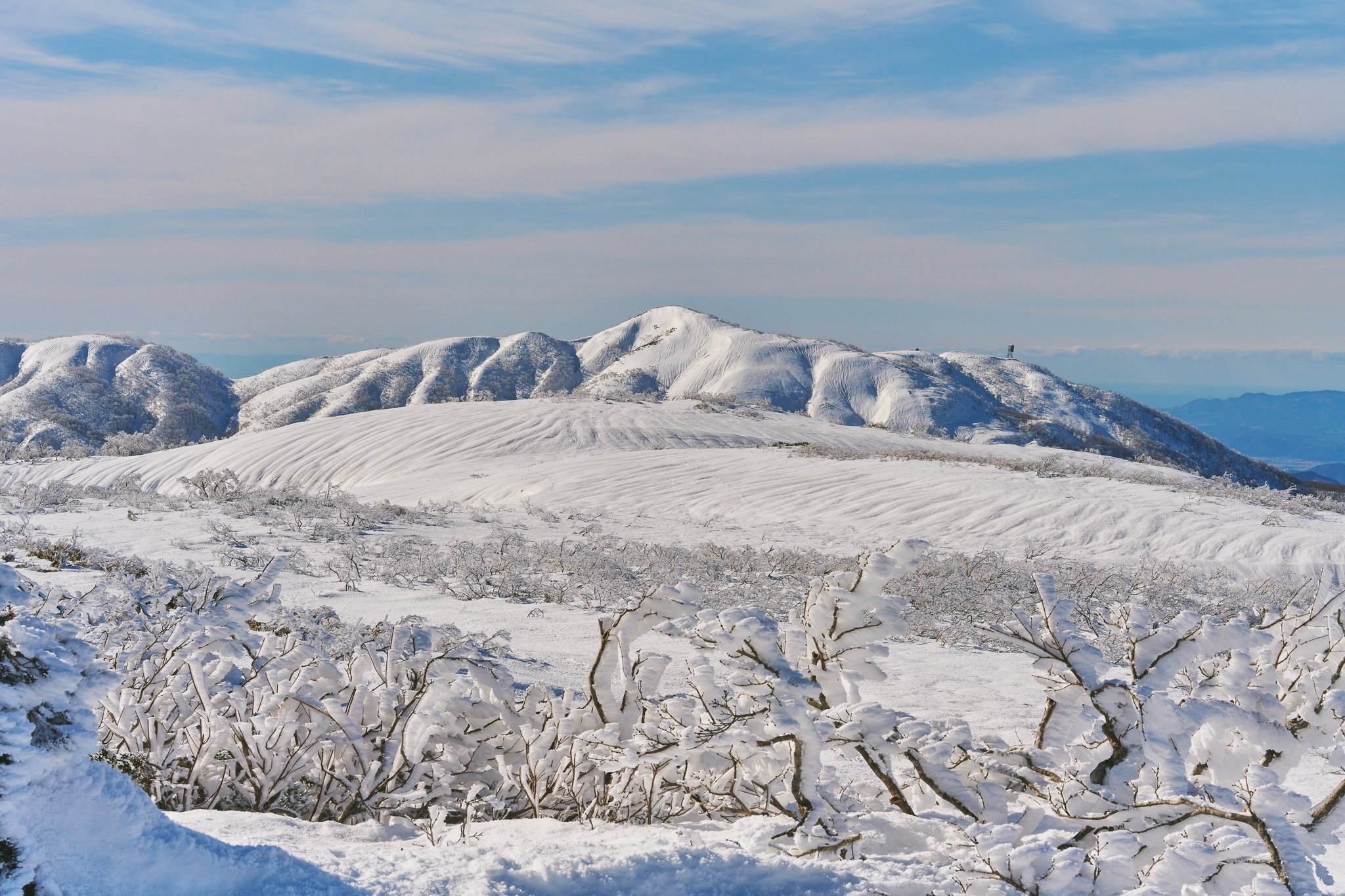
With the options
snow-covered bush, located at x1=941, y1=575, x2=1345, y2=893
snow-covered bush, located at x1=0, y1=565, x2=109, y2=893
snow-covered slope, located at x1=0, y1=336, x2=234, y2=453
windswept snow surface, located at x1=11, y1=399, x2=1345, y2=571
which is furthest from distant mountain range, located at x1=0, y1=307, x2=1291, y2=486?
snow-covered bush, located at x1=0, y1=565, x2=109, y2=893

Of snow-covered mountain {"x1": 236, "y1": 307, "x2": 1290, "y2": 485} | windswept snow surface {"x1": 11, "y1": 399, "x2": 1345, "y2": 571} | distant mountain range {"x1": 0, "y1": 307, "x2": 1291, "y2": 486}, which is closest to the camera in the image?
windswept snow surface {"x1": 11, "y1": 399, "x2": 1345, "y2": 571}

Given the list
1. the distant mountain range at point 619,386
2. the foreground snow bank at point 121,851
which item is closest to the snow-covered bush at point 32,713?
the foreground snow bank at point 121,851

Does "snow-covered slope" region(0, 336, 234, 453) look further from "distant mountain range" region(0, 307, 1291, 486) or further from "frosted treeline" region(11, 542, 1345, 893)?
"frosted treeline" region(11, 542, 1345, 893)

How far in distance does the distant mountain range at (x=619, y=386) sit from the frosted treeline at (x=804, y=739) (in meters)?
43.1

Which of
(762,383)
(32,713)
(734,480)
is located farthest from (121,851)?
(762,383)

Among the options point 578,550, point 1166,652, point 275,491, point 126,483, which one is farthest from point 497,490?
point 1166,652

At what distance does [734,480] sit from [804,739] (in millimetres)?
13786

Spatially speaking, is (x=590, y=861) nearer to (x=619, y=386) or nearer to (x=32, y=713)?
(x=32, y=713)

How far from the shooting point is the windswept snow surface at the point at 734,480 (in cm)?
1198

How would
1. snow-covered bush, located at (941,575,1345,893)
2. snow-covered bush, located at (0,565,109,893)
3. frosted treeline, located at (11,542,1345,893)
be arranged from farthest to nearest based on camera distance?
frosted treeline, located at (11,542,1345,893) < snow-covered bush, located at (941,575,1345,893) < snow-covered bush, located at (0,565,109,893)

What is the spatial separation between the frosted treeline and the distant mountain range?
43.1 meters

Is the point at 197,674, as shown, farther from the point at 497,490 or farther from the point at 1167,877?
the point at 497,490

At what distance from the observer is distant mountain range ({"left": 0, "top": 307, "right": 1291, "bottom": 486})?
55250 millimetres

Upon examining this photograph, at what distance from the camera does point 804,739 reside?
191 cm
